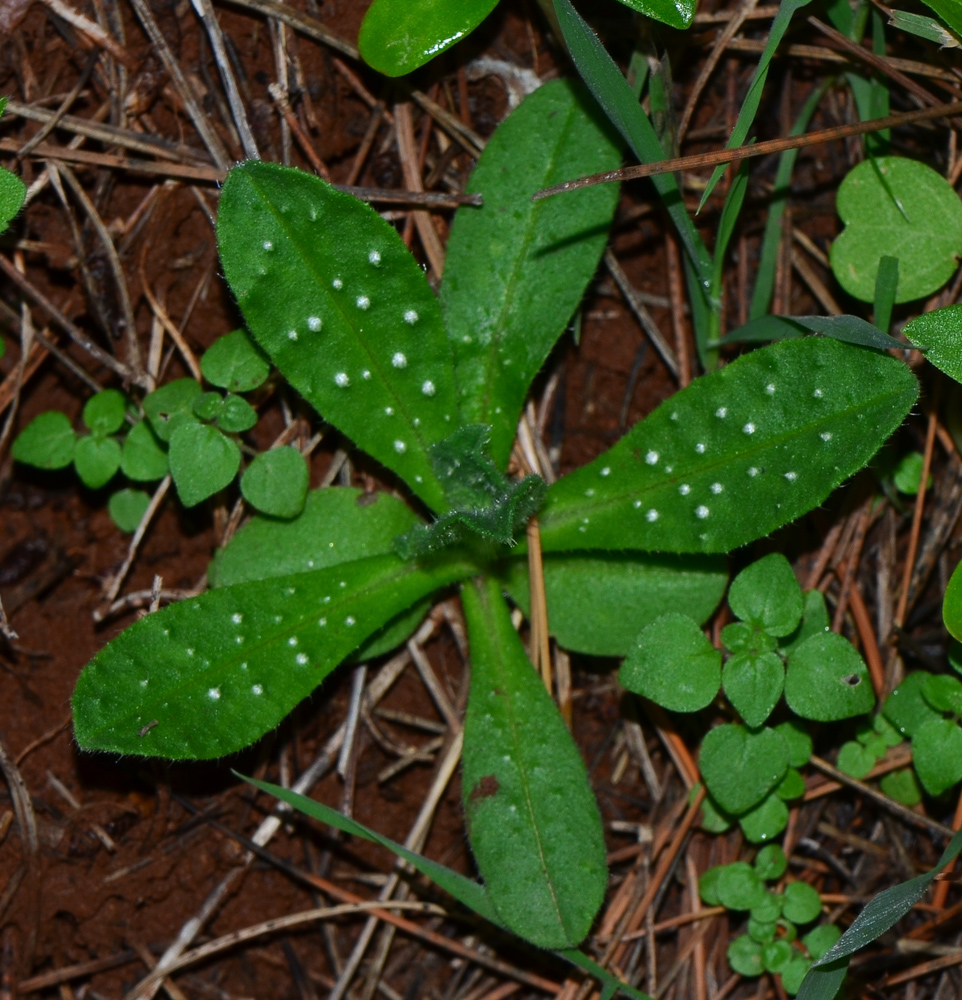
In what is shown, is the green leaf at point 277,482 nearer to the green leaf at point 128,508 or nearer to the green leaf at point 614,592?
the green leaf at point 128,508

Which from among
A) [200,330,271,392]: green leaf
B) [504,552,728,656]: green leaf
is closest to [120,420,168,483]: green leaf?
[200,330,271,392]: green leaf

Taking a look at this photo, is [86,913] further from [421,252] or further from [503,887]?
[421,252]

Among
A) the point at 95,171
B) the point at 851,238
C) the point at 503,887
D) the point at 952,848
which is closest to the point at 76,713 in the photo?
the point at 503,887

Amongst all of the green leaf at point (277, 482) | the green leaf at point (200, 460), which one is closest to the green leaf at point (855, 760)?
the green leaf at point (277, 482)

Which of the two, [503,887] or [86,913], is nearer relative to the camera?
[503,887]

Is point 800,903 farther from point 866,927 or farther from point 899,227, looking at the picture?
point 899,227

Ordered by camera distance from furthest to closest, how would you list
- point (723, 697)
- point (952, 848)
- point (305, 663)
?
1. point (723, 697)
2. point (305, 663)
3. point (952, 848)

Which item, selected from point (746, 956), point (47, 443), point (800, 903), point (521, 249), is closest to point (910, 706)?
point (800, 903)
